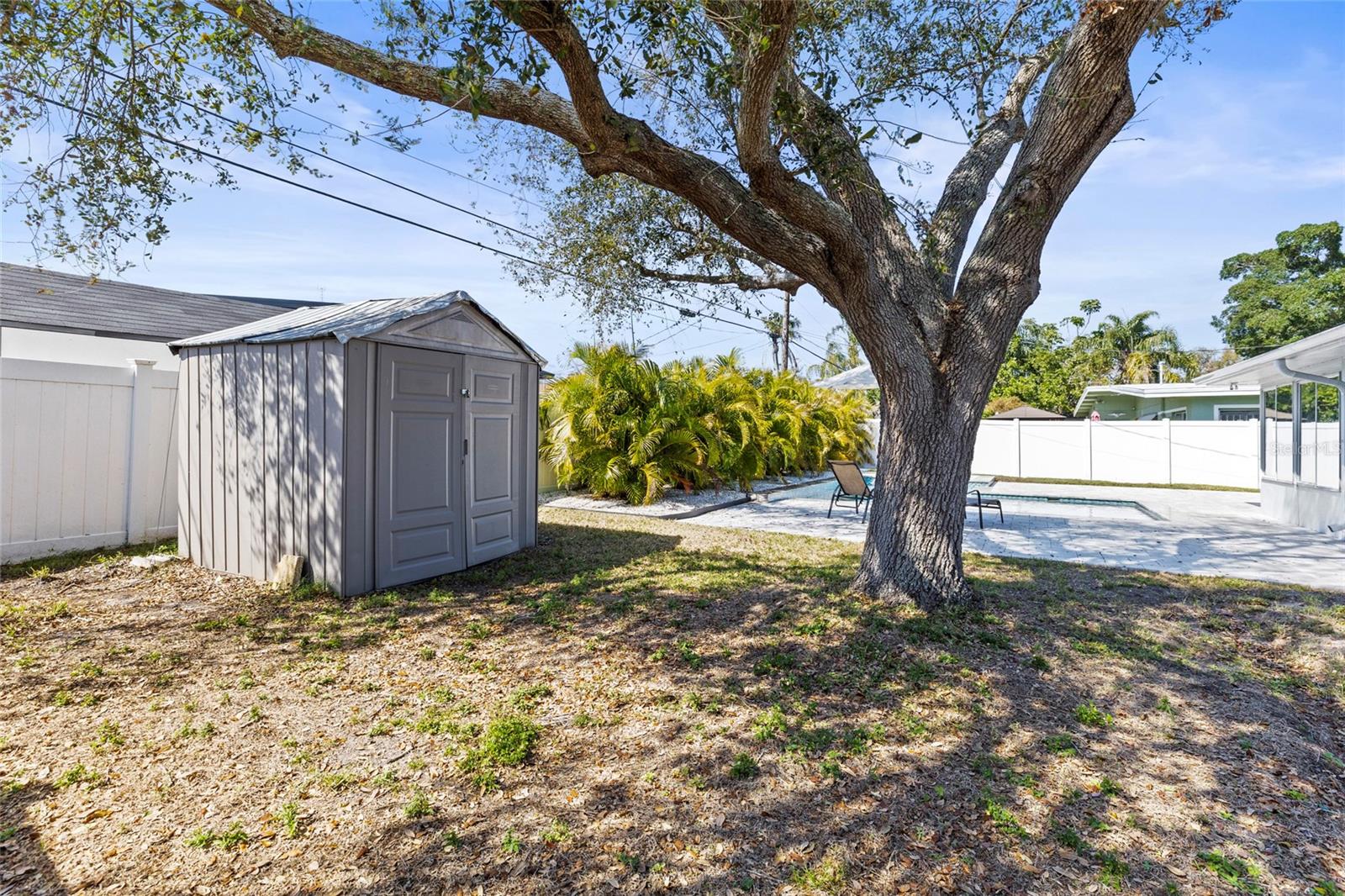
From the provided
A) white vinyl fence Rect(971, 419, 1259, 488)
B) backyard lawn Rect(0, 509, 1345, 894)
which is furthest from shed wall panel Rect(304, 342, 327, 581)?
white vinyl fence Rect(971, 419, 1259, 488)

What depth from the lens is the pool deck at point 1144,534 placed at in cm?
643

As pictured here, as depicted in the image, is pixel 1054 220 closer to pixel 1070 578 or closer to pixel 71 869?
pixel 1070 578

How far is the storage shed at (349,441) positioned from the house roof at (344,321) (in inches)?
0.7

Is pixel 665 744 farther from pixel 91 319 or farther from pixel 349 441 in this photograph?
pixel 91 319

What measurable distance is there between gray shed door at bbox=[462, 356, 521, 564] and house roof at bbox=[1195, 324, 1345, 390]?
8.40 meters

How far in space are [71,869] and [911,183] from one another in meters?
5.92

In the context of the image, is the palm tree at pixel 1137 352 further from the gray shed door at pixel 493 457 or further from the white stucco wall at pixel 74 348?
Result: the white stucco wall at pixel 74 348

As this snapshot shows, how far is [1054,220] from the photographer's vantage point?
14.0 ft

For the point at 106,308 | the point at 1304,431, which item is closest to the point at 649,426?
the point at 106,308

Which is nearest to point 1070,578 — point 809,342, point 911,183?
point 911,183

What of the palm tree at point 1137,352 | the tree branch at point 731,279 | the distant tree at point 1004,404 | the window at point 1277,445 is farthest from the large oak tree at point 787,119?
the palm tree at point 1137,352

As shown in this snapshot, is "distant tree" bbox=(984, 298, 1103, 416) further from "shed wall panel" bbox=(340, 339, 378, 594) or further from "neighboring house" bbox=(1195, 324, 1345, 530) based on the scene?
"shed wall panel" bbox=(340, 339, 378, 594)

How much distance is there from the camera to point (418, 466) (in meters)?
5.49

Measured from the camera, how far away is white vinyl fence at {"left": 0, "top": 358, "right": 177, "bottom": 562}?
18.0 feet
